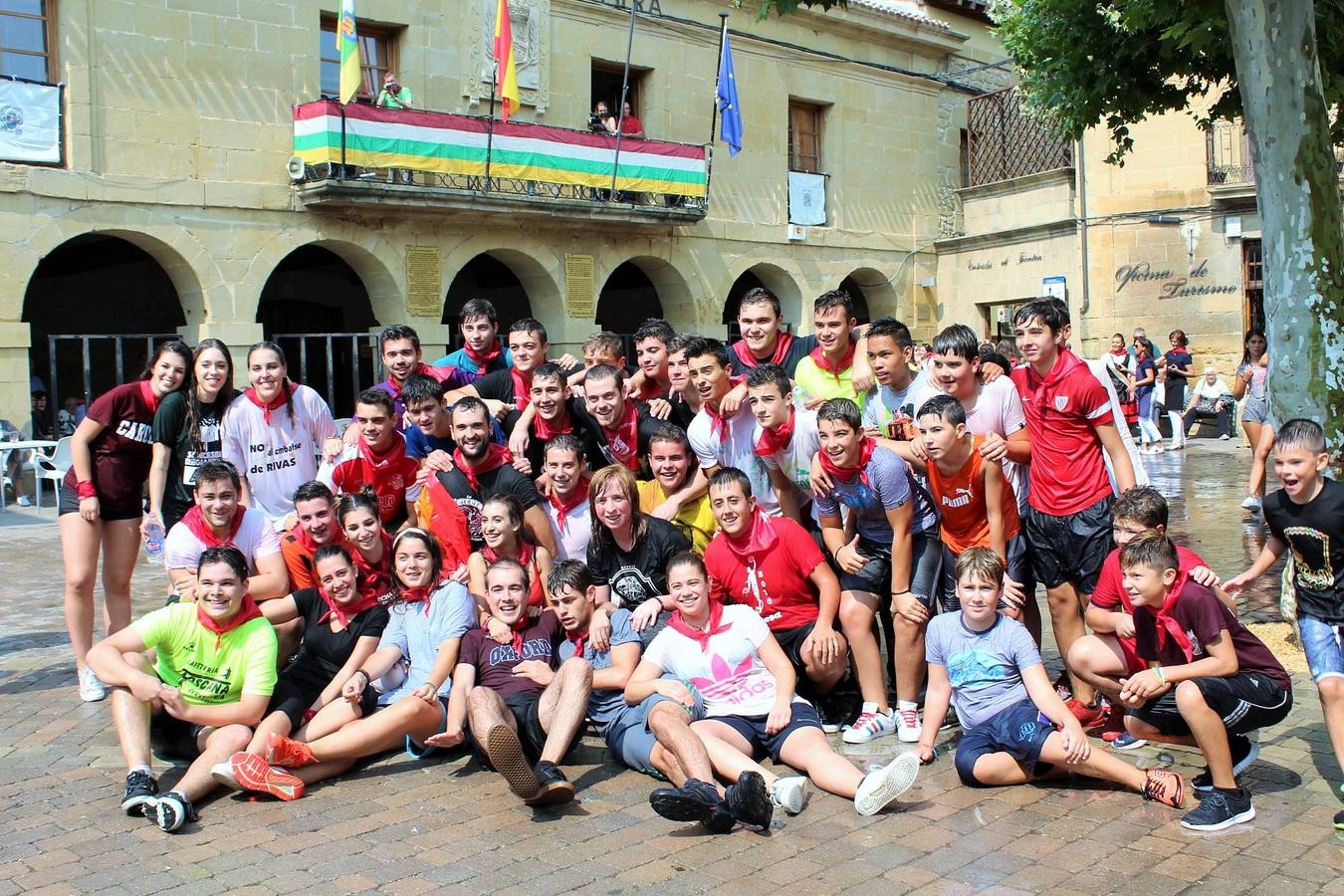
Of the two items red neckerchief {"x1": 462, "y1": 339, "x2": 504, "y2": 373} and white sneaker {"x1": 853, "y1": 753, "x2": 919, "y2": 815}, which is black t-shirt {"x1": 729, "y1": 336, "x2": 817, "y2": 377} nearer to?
red neckerchief {"x1": 462, "y1": 339, "x2": 504, "y2": 373}

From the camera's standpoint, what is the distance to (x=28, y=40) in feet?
51.3

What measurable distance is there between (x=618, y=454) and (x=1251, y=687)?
3492 mm

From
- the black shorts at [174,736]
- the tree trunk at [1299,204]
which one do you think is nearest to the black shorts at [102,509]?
the black shorts at [174,736]

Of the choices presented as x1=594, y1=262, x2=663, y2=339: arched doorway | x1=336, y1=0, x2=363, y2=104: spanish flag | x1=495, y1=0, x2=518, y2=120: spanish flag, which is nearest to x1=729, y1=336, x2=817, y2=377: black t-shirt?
x1=336, y1=0, x2=363, y2=104: spanish flag

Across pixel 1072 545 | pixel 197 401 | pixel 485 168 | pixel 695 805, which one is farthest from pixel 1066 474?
pixel 485 168

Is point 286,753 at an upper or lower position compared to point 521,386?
lower

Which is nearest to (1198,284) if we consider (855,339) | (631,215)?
(631,215)

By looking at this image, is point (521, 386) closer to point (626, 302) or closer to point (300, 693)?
point (300, 693)

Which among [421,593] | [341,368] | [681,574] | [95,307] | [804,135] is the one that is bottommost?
[421,593]

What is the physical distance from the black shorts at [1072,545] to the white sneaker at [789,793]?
1899 millimetres

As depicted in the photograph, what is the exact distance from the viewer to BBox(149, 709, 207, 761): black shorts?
18.0 feet

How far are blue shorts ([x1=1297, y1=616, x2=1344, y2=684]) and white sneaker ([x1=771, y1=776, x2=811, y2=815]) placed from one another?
78.4 inches

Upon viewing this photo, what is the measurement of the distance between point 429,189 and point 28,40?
5349 millimetres

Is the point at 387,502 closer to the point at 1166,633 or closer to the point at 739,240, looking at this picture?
the point at 1166,633
